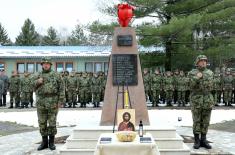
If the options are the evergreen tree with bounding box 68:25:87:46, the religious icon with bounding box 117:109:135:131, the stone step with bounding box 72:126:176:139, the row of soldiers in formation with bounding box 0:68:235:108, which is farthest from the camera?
A: the evergreen tree with bounding box 68:25:87:46

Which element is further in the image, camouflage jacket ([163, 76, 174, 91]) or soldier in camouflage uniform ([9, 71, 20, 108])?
soldier in camouflage uniform ([9, 71, 20, 108])

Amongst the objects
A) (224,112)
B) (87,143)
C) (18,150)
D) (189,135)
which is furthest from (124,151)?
(224,112)

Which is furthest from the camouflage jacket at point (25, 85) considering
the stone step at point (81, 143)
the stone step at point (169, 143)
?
the stone step at point (169, 143)

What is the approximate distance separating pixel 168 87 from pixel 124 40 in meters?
10.9

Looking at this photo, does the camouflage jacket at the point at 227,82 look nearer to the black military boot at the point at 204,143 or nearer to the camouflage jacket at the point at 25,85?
the camouflage jacket at the point at 25,85

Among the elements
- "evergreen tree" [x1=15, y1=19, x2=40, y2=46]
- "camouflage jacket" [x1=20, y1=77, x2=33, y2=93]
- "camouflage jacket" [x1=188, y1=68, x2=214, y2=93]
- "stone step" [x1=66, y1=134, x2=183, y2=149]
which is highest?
"evergreen tree" [x1=15, y1=19, x2=40, y2=46]

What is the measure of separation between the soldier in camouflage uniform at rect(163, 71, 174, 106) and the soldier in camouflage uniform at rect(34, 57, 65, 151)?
11682mm

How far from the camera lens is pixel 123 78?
983 cm

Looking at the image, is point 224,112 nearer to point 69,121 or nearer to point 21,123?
point 69,121

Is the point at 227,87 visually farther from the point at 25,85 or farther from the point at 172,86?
the point at 25,85

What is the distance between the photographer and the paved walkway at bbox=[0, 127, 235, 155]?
30.2 feet

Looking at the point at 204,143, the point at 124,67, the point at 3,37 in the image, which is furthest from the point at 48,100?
the point at 3,37

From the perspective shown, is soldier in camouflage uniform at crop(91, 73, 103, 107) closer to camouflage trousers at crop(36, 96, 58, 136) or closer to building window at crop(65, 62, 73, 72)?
camouflage trousers at crop(36, 96, 58, 136)

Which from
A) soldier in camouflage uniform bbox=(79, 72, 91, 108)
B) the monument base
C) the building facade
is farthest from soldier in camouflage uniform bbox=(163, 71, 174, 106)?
the building facade
